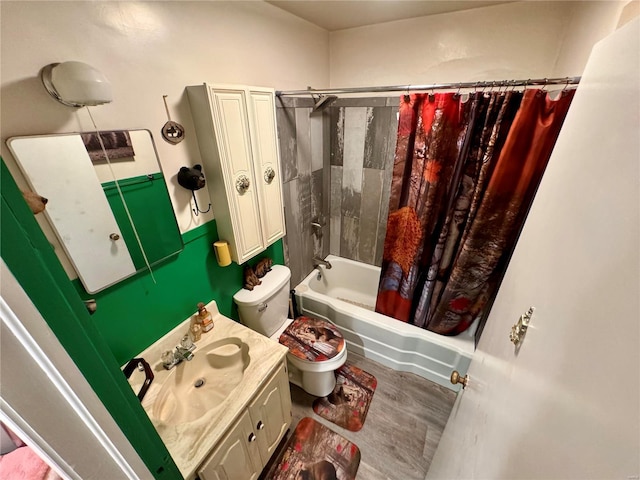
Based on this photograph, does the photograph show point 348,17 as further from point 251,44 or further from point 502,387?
point 502,387

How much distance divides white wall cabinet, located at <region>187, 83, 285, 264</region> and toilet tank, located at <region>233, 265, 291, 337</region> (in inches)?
10.4

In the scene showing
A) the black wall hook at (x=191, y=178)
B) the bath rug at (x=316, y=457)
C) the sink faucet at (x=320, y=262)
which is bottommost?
the bath rug at (x=316, y=457)

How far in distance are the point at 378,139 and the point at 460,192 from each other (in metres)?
0.81

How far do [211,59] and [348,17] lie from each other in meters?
1.11

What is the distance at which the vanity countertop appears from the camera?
854mm

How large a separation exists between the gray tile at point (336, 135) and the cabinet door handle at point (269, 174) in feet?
2.94

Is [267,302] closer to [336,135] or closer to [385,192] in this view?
[385,192]

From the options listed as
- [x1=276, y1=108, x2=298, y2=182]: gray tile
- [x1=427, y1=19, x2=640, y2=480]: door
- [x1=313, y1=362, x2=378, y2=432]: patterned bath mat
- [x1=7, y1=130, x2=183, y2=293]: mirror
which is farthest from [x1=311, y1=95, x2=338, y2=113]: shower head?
[x1=313, y1=362, x2=378, y2=432]: patterned bath mat

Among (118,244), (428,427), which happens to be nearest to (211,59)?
(118,244)

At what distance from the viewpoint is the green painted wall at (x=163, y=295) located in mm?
986

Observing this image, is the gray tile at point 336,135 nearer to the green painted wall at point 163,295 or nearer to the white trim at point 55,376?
the green painted wall at point 163,295

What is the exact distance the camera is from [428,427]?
1.54 meters

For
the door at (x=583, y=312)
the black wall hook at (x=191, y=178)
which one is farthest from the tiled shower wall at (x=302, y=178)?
the door at (x=583, y=312)

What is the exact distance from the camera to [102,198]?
34.7 inches
